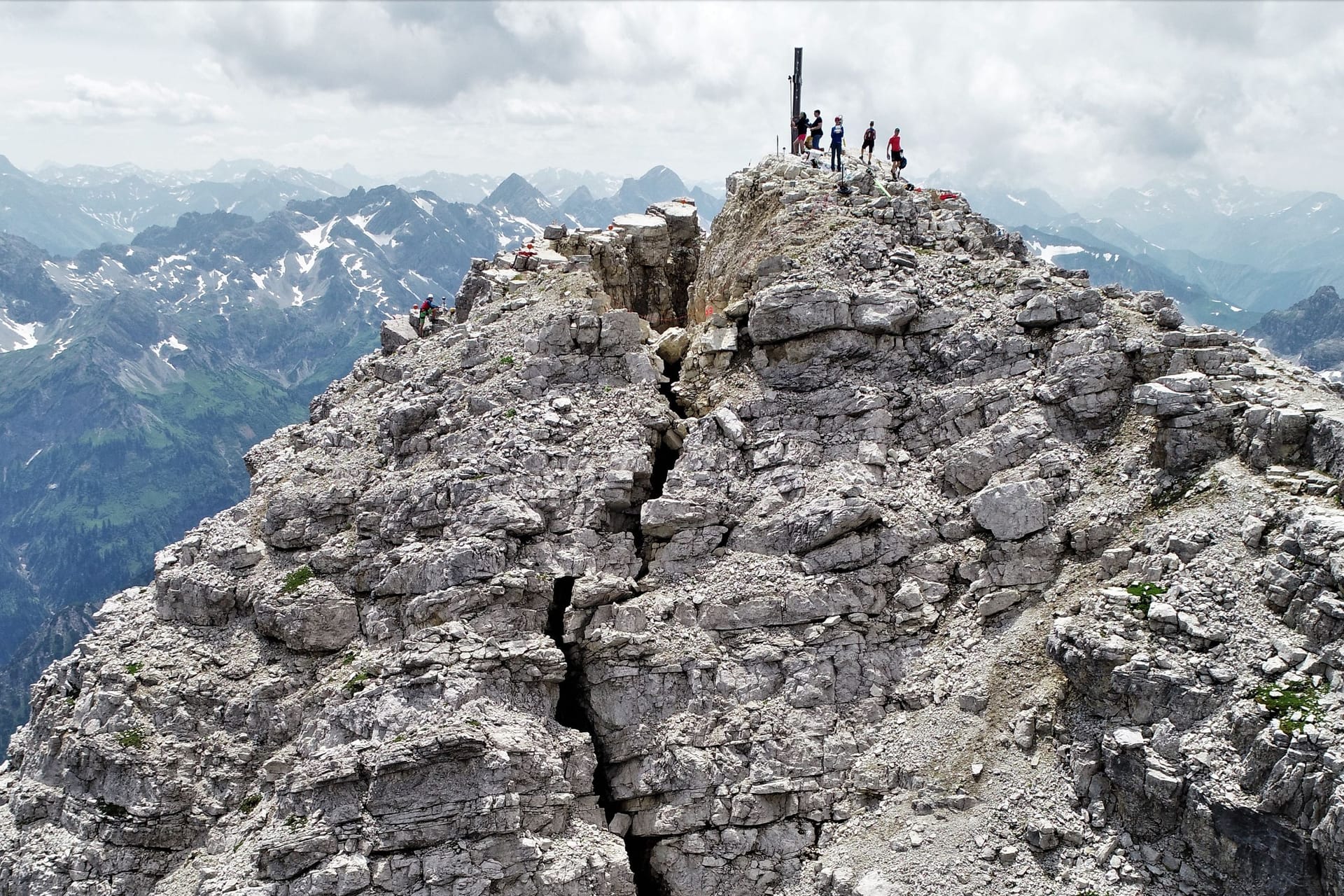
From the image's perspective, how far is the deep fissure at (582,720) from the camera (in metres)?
31.9

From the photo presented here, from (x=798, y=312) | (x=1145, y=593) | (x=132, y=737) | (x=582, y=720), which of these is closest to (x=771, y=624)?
(x=582, y=720)

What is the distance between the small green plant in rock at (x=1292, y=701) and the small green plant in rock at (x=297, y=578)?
32.8 metres

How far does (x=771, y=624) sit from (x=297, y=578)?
1907 cm

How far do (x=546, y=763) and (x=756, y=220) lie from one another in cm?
2742

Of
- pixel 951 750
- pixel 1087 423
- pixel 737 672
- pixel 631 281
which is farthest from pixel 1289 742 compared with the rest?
pixel 631 281

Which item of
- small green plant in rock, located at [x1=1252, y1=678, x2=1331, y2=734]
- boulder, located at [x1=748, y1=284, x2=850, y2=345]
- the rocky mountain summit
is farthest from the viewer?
boulder, located at [x1=748, y1=284, x2=850, y2=345]

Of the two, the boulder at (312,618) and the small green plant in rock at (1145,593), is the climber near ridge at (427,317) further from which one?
the small green plant in rock at (1145,593)

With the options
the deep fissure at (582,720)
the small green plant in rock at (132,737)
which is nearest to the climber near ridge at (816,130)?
the deep fissure at (582,720)

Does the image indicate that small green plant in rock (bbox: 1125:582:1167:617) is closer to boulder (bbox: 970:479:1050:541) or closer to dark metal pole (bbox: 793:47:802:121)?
boulder (bbox: 970:479:1050:541)

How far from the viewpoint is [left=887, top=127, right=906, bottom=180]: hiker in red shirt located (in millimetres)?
45625

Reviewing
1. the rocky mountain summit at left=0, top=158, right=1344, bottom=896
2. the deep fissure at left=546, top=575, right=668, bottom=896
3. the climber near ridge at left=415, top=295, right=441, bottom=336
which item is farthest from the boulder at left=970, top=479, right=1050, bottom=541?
the climber near ridge at left=415, top=295, right=441, bottom=336

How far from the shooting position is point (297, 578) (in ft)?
117

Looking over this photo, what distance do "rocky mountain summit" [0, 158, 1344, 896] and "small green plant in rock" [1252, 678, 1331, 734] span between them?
77mm

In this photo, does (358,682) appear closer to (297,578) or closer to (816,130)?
(297,578)
